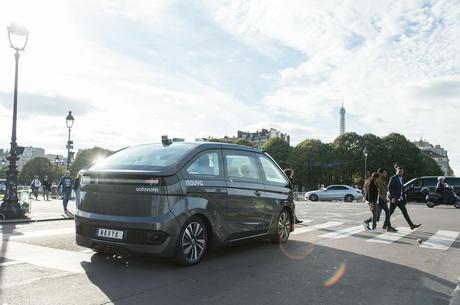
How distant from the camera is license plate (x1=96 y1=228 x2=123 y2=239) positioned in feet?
20.1

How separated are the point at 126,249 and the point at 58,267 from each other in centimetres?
100

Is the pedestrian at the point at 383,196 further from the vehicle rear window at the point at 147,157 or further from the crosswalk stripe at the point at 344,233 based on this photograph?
the vehicle rear window at the point at 147,157

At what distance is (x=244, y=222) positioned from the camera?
7.56 metres

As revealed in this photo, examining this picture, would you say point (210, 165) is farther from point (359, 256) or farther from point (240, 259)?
point (359, 256)

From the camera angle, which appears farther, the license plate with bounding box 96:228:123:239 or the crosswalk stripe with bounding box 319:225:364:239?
the crosswalk stripe with bounding box 319:225:364:239

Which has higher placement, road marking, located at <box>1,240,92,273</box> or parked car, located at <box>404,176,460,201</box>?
parked car, located at <box>404,176,460,201</box>

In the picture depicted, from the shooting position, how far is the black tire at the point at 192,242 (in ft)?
Result: 20.6

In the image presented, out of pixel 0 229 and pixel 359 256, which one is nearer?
pixel 359 256

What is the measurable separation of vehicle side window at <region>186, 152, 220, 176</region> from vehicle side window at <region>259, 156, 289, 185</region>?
1566 mm

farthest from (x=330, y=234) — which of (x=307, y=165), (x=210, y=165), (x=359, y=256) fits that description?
(x=307, y=165)

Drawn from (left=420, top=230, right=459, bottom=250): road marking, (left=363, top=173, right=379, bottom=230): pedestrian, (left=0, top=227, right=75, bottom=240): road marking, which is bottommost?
(left=420, top=230, right=459, bottom=250): road marking

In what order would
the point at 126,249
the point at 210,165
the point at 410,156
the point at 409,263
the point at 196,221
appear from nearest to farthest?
the point at 126,249 → the point at 196,221 → the point at 210,165 → the point at 409,263 → the point at 410,156

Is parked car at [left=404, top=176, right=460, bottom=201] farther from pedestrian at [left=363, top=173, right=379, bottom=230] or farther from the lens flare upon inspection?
the lens flare

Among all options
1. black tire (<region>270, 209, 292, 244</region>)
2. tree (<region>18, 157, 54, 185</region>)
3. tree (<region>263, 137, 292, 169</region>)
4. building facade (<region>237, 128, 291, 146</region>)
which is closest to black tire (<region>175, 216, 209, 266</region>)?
black tire (<region>270, 209, 292, 244</region>)
